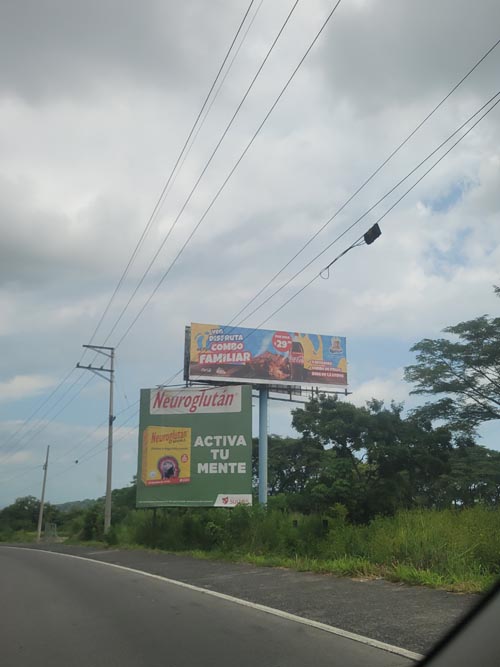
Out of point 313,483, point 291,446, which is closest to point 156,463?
point 313,483

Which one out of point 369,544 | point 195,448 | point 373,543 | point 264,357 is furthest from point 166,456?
point 373,543

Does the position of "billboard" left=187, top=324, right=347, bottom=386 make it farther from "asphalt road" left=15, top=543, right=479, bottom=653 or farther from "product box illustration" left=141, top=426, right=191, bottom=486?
"asphalt road" left=15, top=543, right=479, bottom=653

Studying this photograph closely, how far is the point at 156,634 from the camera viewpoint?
709 centimetres

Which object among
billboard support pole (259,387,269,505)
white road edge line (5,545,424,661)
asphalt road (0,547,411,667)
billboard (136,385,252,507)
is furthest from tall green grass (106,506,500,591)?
billboard support pole (259,387,269,505)

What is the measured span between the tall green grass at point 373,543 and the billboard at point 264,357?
1629 cm

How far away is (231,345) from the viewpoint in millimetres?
39406

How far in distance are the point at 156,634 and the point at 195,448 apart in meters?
19.1

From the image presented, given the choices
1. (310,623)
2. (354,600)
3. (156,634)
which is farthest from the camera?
(354,600)

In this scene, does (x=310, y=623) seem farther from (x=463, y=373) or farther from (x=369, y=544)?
(x=463, y=373)

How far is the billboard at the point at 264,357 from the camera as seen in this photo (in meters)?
38.8

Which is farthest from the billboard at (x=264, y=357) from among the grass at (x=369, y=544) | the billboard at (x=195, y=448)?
the grass at (x=369, y=544)

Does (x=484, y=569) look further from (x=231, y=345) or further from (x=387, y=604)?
(x=231, y=345)

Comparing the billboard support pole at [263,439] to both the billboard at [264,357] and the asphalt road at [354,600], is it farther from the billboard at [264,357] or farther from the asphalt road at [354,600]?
the asphalt road at [354,600]

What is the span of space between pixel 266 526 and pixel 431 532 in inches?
355
